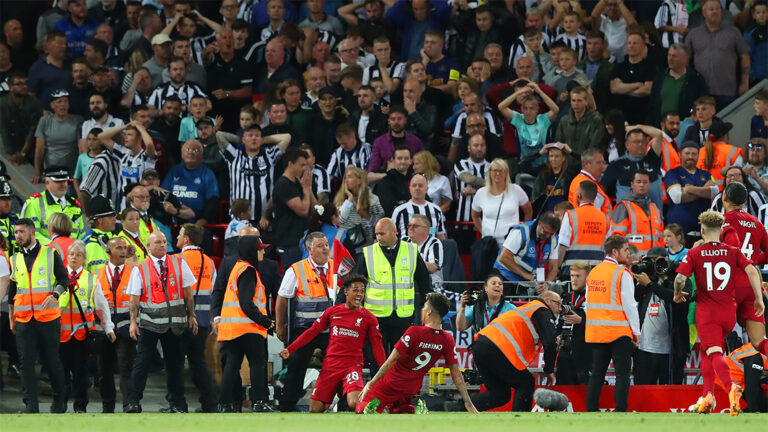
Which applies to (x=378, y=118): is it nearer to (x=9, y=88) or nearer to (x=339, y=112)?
(x=339, y=112)

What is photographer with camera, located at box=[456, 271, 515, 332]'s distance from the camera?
Result: 12836mm

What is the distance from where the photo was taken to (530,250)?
1434 cm

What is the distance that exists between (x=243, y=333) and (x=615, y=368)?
11.4 feet

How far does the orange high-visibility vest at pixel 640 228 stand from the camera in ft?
48.0

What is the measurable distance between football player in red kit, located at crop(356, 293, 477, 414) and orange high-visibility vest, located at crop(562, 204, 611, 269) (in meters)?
3.20

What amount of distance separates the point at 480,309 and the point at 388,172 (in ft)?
10.6

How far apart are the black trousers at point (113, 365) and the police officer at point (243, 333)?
985mm

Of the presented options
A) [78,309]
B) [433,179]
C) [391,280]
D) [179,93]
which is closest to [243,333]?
[391,280]

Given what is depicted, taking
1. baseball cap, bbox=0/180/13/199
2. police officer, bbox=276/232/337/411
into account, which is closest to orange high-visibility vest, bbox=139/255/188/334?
police officer, bbox=276/232/337/411

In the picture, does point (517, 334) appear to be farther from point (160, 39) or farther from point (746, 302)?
point (160, 39)

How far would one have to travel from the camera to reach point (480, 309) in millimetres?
12953

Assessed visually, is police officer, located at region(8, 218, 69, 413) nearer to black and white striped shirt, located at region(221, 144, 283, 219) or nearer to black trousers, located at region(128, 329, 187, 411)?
black trousers, located at region(128, 329, 187, 411)

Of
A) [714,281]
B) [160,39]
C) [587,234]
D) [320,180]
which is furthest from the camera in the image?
[160,39]

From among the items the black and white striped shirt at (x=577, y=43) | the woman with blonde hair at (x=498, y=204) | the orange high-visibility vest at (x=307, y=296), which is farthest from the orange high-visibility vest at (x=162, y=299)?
the black and white striped shirt at (x=577, y=43)
